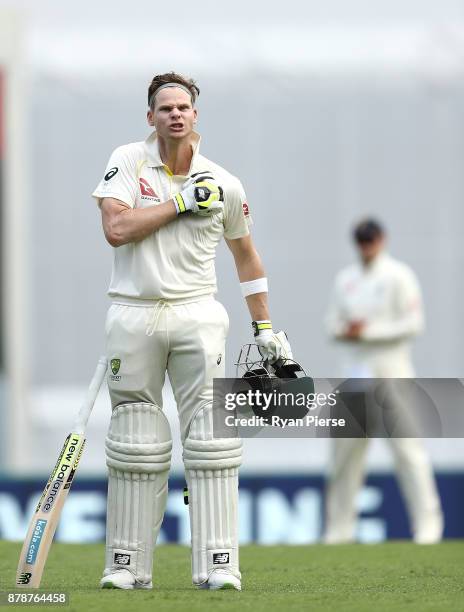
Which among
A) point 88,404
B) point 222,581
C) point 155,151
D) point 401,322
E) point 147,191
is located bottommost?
point 222,581

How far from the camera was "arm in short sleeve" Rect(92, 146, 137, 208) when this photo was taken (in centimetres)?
509

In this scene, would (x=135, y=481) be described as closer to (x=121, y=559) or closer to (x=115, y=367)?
(x=121, y=559)

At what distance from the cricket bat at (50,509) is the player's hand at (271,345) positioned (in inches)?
20.8

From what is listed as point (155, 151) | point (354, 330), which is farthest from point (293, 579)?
point (354, 330)

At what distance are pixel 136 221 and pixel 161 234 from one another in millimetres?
120

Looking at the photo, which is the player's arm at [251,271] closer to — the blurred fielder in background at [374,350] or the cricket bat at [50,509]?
the cricket bat at [50,509]

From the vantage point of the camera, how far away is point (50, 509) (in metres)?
5.02

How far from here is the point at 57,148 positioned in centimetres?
1123

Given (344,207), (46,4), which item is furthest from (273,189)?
(46,4)

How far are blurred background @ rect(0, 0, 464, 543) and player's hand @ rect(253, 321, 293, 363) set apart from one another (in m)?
5.39

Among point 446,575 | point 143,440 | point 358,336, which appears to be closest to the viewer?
point 143,440

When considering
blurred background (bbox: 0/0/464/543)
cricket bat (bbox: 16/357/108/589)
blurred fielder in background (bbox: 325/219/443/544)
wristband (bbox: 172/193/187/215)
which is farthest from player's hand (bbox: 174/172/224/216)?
blurred background (bbox: 0/0/464/543)

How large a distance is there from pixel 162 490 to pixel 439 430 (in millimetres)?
926

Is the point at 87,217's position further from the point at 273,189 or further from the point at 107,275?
the point at 273,189
